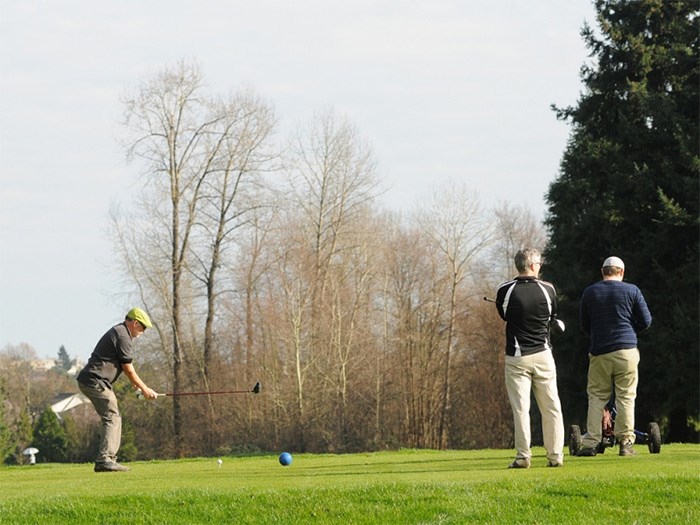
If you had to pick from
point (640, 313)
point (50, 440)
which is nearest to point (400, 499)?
point (640, 313)

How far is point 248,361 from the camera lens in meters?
49.3

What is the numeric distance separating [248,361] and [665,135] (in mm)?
23909

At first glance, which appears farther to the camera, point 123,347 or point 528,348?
point 123,347

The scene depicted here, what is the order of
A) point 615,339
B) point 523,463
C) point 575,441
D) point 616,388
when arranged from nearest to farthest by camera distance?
point 523,463, point 615,339, point 616,388, point 575,441

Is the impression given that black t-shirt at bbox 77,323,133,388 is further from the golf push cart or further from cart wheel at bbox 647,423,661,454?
cart wheel at bbox 647,423,661,454

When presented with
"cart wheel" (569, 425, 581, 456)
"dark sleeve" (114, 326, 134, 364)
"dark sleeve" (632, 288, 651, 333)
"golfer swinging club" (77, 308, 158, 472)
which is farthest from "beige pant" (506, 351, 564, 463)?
"dark sleeve" (114, 326, 134, 364)

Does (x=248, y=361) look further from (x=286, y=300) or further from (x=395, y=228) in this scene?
(x=395, y=228)

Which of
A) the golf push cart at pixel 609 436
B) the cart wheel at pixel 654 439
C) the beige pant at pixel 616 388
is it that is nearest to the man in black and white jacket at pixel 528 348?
the beige pant at pixel 616 388

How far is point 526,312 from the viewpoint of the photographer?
11.0 meters

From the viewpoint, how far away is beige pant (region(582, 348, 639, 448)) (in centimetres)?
1255

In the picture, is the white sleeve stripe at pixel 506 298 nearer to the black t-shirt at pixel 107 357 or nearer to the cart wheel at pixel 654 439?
the cart wheel at pixel 654 439

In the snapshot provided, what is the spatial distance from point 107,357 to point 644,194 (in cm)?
2105

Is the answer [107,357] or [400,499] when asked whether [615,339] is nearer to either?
[400,499]

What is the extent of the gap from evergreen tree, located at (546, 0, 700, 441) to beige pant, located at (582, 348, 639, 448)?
16856 millimetres
